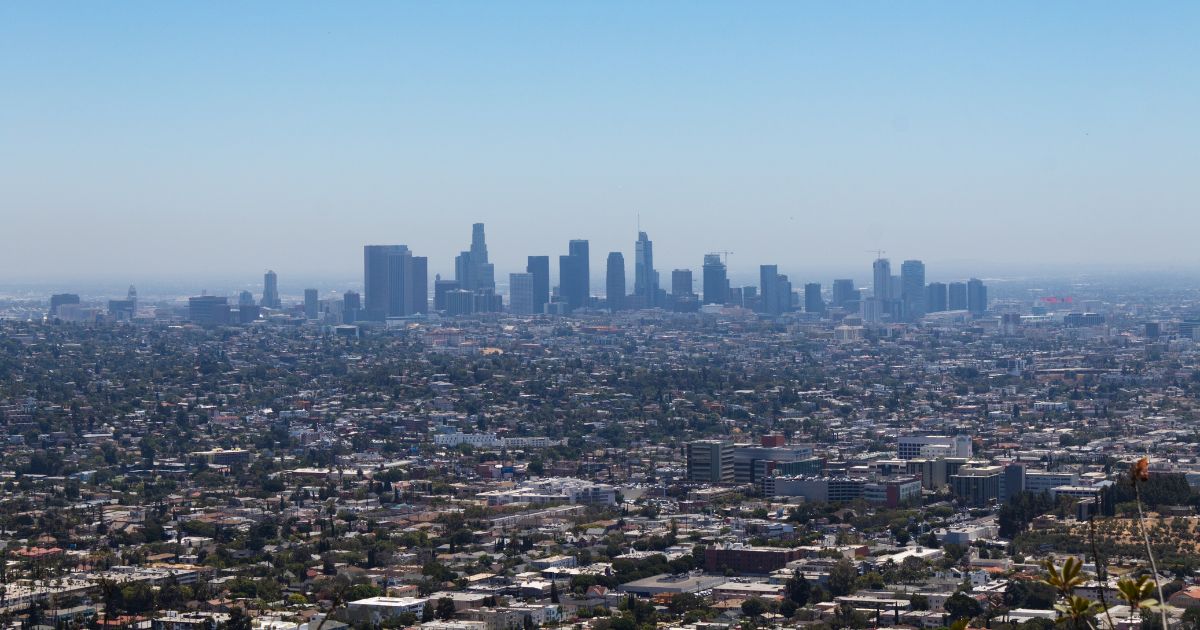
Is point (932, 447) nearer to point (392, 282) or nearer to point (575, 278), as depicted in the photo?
point (392, 282)

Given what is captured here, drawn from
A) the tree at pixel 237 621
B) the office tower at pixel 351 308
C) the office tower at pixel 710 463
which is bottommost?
the office tower at pixel 710 463

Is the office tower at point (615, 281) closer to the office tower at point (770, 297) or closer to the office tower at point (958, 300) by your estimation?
the office tower at point (770, 297)

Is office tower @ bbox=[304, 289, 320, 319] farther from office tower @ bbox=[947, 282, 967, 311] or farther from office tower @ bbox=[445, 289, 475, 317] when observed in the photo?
office tower @ bbox=[947, 282, 967, 311]

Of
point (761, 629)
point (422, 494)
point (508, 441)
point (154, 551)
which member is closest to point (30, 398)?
Result: point (508, 441)

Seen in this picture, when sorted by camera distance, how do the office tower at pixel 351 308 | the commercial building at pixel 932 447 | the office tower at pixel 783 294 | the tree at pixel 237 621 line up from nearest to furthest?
1. the tree at pixel 237 621
2. the commercial building at pixel 932 447
3. the office tower at pixel 351 308
4. the office tower at pixel 783 294

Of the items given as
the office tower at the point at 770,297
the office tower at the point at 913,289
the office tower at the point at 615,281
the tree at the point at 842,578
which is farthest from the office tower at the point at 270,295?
the tree at the point at 842,578

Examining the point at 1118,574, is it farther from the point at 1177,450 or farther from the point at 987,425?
the point at 987,425

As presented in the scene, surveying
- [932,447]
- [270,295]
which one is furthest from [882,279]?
[932,447]
